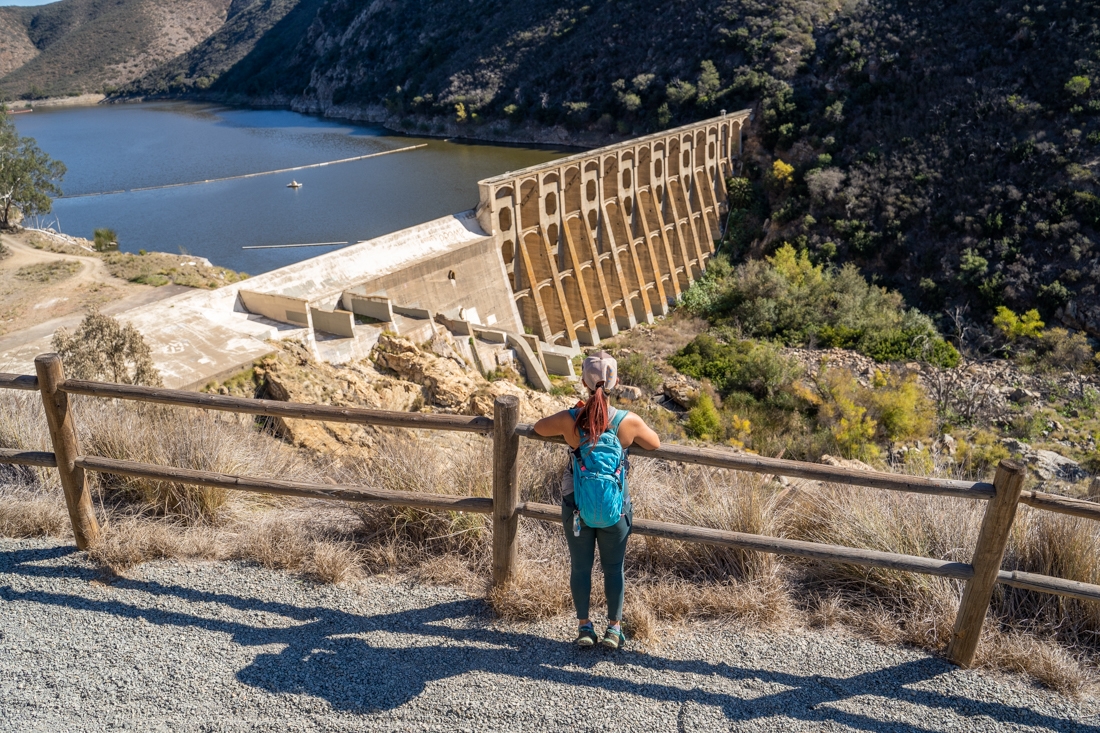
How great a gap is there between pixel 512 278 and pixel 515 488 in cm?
2175

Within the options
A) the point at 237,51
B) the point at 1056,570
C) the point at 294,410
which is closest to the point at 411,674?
the point at 294,410

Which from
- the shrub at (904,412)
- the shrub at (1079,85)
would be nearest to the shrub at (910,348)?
the shrub at (904,412)

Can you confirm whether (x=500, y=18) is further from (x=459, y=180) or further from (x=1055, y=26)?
(x=1055, y=26)

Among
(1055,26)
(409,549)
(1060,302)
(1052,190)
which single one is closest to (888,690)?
(409,549)

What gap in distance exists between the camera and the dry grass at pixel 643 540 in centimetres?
474

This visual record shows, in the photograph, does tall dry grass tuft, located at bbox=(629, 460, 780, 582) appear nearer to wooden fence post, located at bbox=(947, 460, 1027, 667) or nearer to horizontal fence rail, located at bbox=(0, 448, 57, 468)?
wooden fence post, located at bbox=(947, 460, 1027, 667)

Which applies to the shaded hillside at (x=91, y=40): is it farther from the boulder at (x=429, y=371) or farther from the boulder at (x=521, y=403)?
the boulder at (x=521, y=403)

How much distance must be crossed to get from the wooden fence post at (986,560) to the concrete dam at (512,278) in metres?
12.6

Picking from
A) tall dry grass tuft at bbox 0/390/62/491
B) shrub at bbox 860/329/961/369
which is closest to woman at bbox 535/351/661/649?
tall dry grass tuft at bbox 0/390/62/491

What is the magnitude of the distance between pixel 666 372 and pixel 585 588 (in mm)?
20149

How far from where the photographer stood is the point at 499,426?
448cm

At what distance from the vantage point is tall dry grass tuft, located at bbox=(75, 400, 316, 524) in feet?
18.8

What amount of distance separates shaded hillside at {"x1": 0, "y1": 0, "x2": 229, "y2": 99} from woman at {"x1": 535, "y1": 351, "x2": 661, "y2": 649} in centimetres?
13441

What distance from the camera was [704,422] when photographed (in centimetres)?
1958
